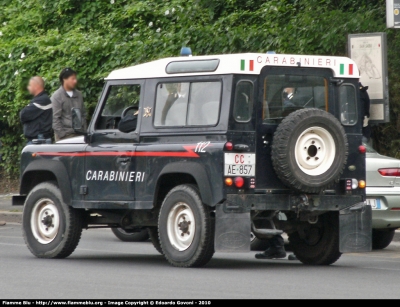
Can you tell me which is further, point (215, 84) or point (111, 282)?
point (215, 84)

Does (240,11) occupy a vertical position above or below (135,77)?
above

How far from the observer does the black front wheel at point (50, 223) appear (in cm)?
1162

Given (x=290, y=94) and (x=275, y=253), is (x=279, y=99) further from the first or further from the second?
(x=275, y=253)

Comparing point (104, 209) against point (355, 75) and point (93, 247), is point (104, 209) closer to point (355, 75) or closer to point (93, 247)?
point (93, 247)

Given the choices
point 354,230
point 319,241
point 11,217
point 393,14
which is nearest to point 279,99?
point 354,230

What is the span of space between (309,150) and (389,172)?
98.5 inches

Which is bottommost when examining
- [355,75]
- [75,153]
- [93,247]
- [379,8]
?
[93,247]

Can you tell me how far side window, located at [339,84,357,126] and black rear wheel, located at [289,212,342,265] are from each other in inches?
37.5

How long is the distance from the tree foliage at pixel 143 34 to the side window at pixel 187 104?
6.35 m

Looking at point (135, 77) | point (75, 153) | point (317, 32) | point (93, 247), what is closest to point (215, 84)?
point (135, 77)

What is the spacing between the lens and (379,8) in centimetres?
1770

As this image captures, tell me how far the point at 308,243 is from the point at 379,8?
24.0ft

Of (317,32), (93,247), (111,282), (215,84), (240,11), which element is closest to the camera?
(111,282)

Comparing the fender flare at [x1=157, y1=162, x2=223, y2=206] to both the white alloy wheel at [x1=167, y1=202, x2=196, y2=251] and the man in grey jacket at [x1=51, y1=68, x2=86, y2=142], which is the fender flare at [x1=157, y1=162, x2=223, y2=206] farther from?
the man in grey jacket at [x1=51, y1=68, x2=86, y2=142]
